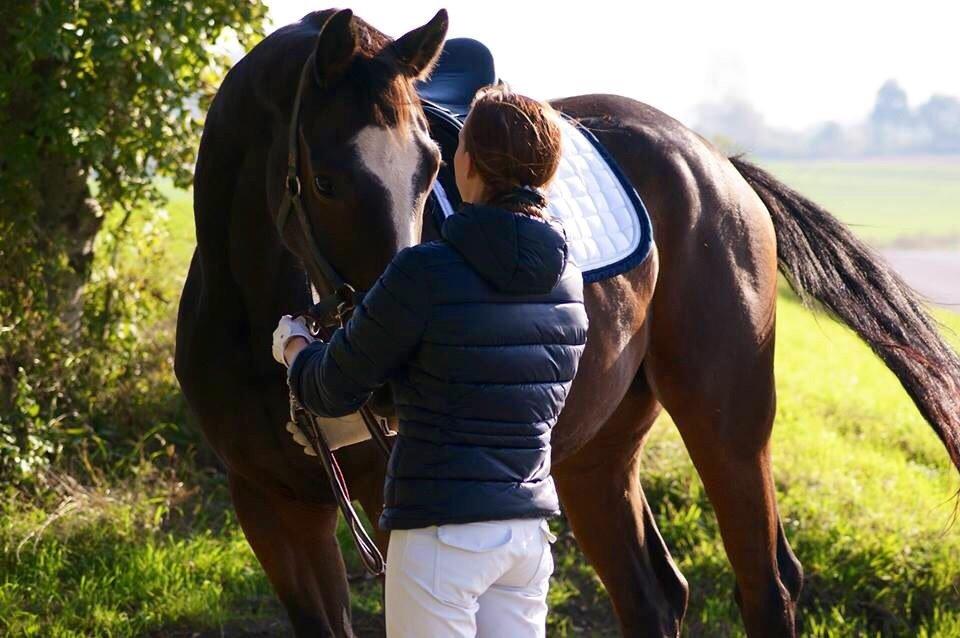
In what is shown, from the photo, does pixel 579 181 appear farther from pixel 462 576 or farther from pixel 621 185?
pixel 462 576

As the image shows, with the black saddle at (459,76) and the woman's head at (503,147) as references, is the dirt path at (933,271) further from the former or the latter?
Answer: the woman's head at (503,147)

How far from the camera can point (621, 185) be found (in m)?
3.65

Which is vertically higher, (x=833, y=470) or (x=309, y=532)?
(x=309, y=532)

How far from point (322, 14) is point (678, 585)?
2.27 metres

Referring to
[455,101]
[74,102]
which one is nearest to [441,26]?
[455,101]

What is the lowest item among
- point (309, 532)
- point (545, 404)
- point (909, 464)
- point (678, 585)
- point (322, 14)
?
point (909, 464)

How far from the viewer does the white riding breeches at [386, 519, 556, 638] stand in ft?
7.15

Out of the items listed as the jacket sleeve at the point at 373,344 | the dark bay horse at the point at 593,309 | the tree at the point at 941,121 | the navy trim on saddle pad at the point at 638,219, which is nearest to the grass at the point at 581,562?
the dark bay horse at the point at 593,309

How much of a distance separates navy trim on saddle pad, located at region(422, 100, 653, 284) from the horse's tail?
30.9 inches

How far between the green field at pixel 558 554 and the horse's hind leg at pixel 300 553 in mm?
1357

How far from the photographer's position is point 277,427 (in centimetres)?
291

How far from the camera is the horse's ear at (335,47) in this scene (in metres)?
2.60

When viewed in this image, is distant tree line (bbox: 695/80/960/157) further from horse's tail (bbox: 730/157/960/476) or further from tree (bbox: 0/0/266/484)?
horse's tail (bbox: 730/157/960/476)

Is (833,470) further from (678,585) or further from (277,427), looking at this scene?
(277,427)
